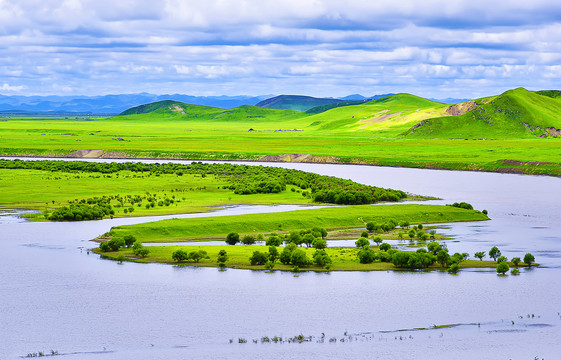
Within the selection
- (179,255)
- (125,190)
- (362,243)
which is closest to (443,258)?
(362,243)

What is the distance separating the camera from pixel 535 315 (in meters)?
49.8

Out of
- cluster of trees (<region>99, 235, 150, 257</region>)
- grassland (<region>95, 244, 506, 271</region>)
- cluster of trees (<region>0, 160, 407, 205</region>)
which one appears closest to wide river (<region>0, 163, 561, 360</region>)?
grassland (<region>95, 244, 506, 271</region>)

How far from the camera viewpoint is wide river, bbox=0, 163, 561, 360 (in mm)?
43281

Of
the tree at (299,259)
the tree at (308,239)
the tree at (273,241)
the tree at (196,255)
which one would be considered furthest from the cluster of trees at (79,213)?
the tree at (299,259)

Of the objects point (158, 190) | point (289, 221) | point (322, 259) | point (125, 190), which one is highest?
point (125, 190)

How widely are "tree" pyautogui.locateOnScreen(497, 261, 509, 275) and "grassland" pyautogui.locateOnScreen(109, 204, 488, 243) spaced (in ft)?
85.8

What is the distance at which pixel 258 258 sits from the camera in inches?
2501

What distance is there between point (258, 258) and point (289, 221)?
20.6 m

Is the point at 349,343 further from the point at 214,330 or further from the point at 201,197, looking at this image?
the point at 201,197

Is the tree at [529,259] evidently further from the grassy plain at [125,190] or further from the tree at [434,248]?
the grassy plain at [125,190]

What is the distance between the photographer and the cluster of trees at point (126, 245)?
220 ft

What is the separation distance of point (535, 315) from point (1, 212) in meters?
70.0

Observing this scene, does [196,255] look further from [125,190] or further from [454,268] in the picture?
[125,190]

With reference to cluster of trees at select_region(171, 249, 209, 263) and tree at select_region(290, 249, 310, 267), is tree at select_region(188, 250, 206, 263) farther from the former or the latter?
tree at select_region(290, 249, 310, 267)
